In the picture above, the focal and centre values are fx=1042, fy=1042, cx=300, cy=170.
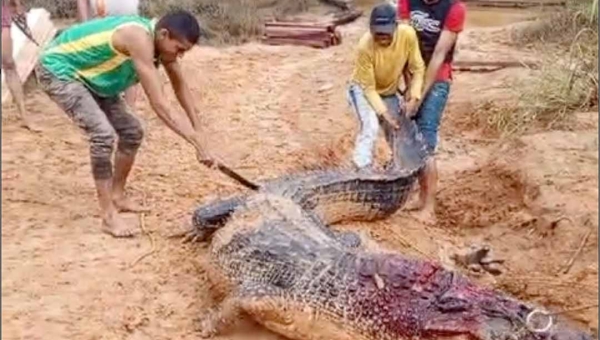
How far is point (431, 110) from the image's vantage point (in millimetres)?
5566

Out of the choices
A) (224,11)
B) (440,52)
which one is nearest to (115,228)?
(440,52)

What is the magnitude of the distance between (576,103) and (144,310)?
3869 millimetres

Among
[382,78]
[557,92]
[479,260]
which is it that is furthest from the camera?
[557,92]

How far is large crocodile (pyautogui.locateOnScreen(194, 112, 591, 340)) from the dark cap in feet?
3.27

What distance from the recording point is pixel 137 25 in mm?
4789

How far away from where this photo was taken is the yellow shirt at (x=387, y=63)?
5344mm

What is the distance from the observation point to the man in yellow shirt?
5324 mm

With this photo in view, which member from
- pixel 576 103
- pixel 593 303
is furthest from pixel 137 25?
pixel 576 103

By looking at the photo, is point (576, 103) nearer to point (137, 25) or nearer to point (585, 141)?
point (585, 141)

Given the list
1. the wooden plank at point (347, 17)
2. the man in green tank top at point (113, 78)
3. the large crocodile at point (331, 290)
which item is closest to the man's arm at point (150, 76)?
the man in green tank top at point (113, 78)

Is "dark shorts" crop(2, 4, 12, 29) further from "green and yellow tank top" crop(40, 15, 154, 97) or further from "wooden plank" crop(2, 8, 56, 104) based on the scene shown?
"green and yellow tank top" crop(40, 15, 154, 97)

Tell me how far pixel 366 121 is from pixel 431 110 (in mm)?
369

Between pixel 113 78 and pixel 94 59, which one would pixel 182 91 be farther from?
pixel 94 59

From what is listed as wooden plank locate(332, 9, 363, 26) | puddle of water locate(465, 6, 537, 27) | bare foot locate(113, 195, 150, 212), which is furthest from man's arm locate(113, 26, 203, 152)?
puddle of water locate(465, 6, 537, 27)
